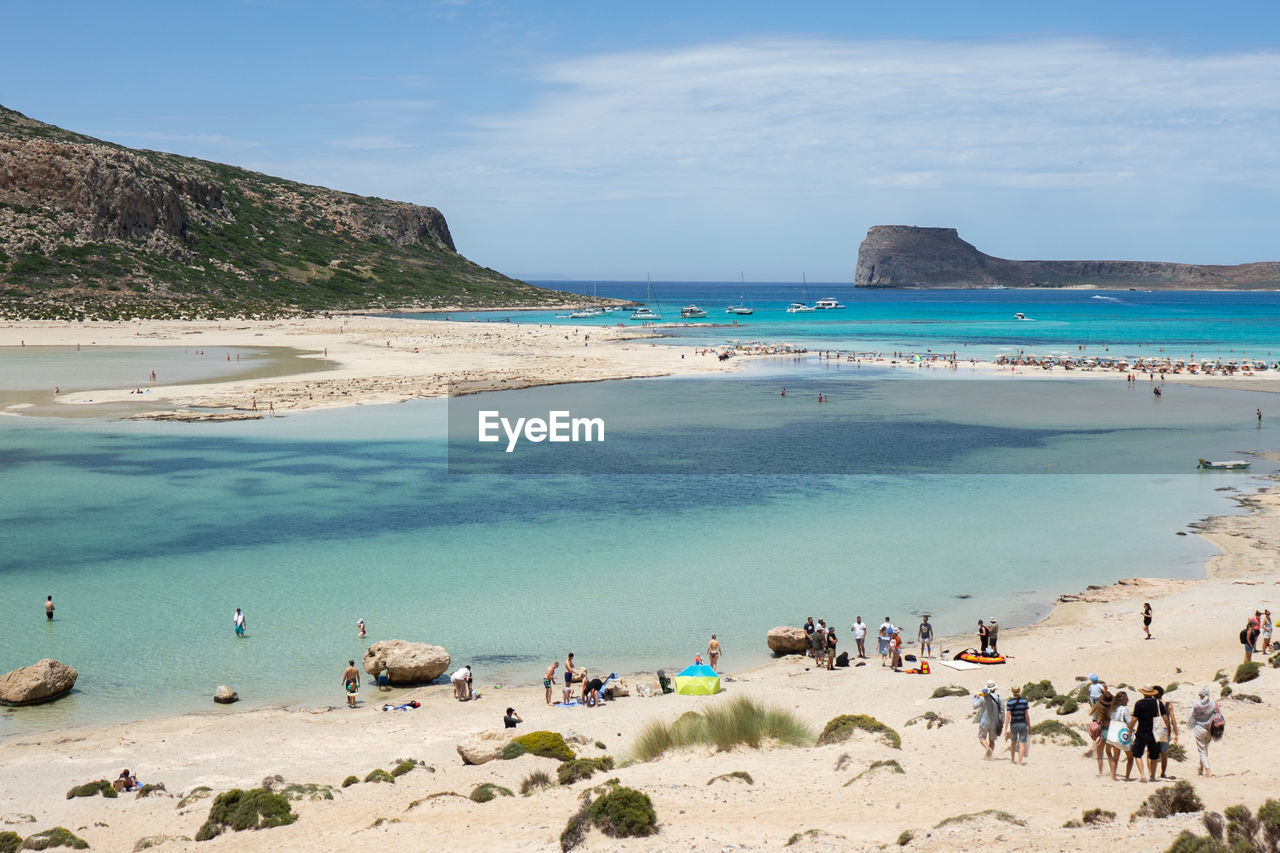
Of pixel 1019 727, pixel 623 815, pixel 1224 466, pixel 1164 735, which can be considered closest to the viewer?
pixel 623 815

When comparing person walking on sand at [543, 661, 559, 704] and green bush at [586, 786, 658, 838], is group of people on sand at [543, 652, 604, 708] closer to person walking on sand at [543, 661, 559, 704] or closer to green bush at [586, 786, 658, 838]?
person walking on sand at [543, 661, 559, 704]

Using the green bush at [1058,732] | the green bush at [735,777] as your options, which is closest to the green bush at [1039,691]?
the green bush at [1058,732]

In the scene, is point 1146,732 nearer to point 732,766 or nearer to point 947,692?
point 732,766

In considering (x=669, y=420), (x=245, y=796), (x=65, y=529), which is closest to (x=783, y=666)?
(x=245, y=796)

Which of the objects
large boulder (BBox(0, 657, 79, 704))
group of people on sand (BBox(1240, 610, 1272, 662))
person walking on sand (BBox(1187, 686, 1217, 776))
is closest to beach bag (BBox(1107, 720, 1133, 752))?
person walking on sand (BBox(1187, 686, 1217, 776))

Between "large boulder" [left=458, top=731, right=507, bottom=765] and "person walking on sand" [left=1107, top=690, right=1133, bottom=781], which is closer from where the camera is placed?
"person walking on sand" [left=1107, top=690, right=1133, bottom=781]

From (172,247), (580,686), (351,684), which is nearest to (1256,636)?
(580,686)

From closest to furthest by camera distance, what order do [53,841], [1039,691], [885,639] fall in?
[53,841]
[1039,691]
[885,639]
